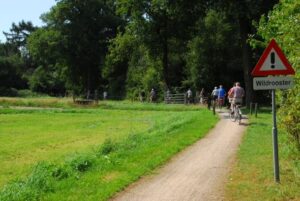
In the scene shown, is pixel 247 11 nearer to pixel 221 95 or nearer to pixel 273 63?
pixel 221 95

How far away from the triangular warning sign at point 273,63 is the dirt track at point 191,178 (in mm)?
2474

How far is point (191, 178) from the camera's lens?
1162cm

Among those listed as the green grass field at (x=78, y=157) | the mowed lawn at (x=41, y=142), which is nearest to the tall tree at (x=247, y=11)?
the green grass field at (x=78, y=157)

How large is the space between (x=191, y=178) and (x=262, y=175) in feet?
5.09

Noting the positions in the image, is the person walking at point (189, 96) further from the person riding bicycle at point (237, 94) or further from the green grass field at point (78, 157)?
the person riding bicycle at point (237, 94)

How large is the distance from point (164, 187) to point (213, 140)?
8758 millimetres

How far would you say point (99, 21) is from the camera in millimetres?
83250

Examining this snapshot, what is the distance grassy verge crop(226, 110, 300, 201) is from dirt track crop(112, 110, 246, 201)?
291mm

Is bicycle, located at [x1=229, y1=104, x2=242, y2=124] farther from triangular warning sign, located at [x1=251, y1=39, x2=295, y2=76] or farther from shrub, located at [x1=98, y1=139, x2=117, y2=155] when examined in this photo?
triangular warning sign, located at [x1=251, y1=39, x2=295, y2=76]

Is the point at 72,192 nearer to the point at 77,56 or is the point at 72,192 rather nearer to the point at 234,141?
the point at 234,141

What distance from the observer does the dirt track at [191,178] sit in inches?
389

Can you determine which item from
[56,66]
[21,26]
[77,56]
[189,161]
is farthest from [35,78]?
[189,161]

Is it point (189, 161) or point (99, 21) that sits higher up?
point (99, 21)

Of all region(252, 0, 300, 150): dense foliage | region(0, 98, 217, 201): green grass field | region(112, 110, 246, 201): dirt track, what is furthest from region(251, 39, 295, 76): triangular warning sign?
region(0, 98, 217, 201): green grass field
